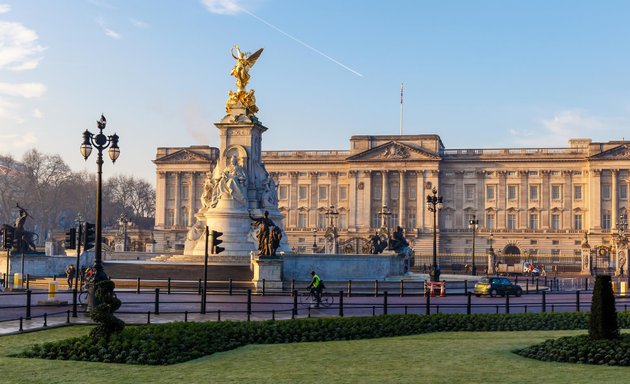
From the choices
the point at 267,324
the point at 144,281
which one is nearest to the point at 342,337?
the point at 267,324

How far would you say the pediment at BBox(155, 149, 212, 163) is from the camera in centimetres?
13738

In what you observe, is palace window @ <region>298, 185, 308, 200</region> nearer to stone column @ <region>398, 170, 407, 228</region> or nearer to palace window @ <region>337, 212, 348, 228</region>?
palace window @ <region>337, 212, 348, 228</region>

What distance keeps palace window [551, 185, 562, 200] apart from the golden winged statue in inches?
3351

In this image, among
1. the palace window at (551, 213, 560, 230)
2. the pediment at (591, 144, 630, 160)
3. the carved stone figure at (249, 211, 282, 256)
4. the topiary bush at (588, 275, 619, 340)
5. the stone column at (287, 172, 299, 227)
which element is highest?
the pediment at (591, 144, 630, 160)

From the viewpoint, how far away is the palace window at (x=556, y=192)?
420 ft

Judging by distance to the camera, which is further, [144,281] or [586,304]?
[144,281]

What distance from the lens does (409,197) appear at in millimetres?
131500

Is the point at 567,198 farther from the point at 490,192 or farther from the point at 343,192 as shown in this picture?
the point at 343,192

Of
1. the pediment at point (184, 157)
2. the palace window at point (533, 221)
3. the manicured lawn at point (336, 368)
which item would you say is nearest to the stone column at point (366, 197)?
the palace window at point (533, 221)

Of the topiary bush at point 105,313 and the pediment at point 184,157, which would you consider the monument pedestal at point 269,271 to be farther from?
the pediment at point 184,157

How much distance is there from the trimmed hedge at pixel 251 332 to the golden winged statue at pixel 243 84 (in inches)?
1226

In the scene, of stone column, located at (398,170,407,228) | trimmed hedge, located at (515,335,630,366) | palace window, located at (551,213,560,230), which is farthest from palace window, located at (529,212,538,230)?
A: trimmed hedge, located at (515,335,630,366)

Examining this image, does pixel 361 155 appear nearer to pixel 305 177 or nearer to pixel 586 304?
pixel 305 177

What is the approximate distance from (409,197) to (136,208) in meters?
70.2
